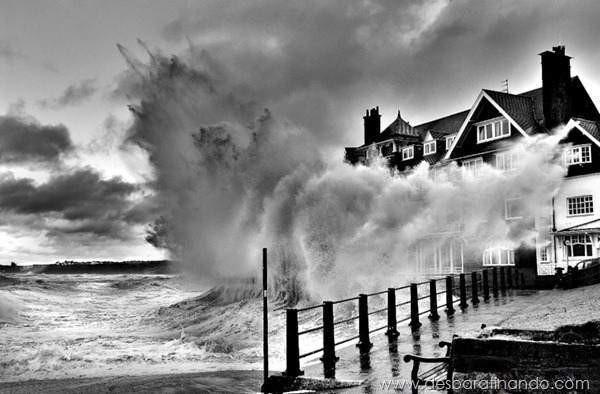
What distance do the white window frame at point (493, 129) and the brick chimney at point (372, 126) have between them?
17.2m

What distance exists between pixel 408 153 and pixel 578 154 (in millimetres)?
15368

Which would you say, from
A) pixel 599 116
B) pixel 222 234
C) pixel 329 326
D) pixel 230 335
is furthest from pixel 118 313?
pixel 599 116

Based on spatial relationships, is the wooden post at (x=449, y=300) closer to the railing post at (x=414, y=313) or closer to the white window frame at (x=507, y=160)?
the railing post at (x=414, y=313)

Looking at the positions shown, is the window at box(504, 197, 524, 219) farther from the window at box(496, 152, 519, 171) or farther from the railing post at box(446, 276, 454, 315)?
the railing post at box(446, 276, 454, 315)

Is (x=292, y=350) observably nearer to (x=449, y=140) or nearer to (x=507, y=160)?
(x=507, y=160)

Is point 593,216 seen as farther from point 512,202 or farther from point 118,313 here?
point 118,313

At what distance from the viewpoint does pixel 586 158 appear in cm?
2995

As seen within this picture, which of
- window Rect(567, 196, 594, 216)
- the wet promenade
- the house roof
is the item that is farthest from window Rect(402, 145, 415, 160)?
the wet promenade

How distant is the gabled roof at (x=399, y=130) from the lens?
1907 inches

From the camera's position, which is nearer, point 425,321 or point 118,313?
point 425,321

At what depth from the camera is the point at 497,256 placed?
109ft

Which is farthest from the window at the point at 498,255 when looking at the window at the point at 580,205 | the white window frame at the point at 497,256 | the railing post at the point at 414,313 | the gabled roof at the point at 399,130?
the railing post at the point at 414,313

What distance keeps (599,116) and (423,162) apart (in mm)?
12585

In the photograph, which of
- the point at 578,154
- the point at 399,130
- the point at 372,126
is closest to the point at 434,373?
the point at 578,154
